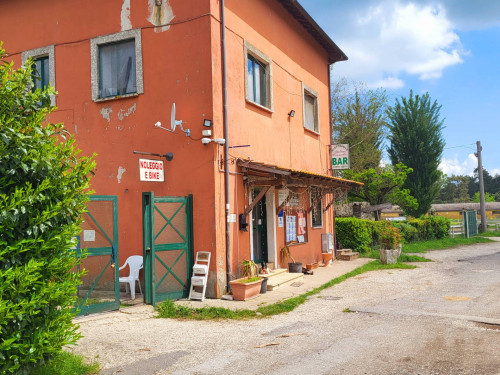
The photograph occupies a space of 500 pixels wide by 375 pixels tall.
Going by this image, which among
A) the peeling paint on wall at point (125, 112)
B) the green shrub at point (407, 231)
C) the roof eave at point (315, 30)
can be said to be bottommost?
the green shrub at point (407, 231)

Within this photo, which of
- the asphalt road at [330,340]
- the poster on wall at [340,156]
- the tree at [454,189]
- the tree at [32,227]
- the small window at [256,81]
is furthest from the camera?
the tree at [454,189]

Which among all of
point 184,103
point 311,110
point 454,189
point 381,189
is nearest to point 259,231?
point 184,103

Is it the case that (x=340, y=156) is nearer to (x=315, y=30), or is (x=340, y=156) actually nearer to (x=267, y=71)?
(x=315, y=30)

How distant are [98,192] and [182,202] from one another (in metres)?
2.50

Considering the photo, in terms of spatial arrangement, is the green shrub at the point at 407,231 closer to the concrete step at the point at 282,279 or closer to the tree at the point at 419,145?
the tree at the point at 419,145

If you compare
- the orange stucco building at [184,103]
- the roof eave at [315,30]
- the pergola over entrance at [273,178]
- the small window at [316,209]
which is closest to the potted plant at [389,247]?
the small window at [316,209]

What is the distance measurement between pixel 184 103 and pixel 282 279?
4.73 metres

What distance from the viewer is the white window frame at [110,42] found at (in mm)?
10766

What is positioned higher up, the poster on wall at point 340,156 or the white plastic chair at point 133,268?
the poster on wall at point 340,156

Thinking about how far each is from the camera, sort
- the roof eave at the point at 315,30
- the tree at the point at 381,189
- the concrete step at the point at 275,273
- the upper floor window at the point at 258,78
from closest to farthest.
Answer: the concrete step at the point at 275,273 → the upper floor window at the point at 258,78 → the roof eave at the point at 315,30 → the tree at the point at 381,189

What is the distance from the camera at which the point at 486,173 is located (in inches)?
3159

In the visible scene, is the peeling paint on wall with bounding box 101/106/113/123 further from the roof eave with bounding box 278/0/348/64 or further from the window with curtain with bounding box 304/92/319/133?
the window with curtain with bounding box 304/92/319/133

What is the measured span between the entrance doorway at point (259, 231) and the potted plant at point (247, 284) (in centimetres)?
169

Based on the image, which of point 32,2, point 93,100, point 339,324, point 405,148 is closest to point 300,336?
point 339,324
